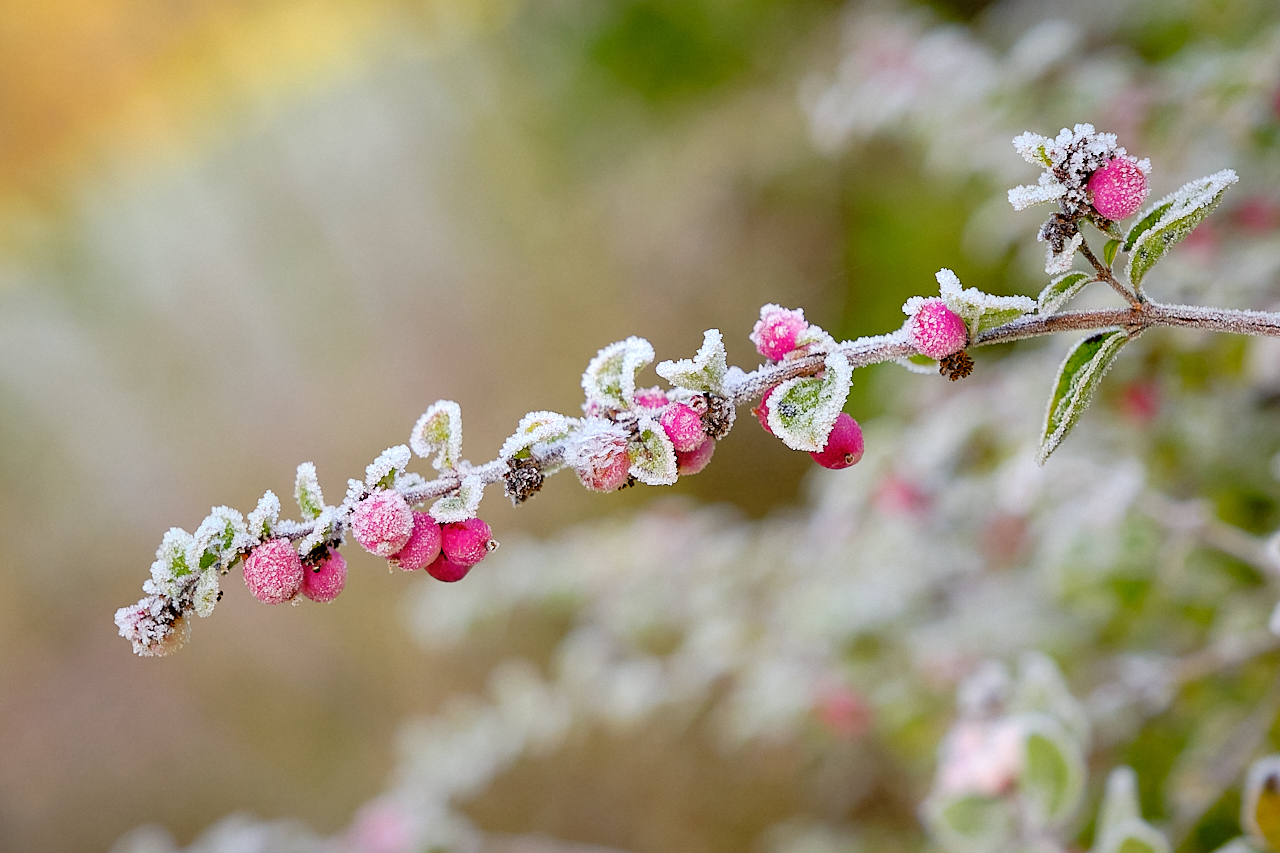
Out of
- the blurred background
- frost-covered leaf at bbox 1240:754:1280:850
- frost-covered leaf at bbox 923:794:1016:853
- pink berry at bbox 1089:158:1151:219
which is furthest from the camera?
the blurred background

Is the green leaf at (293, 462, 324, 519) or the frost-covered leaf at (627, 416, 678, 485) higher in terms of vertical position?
the green leaf at (293, 462, 324, 519)

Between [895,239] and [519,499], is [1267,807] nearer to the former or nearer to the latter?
[519,499]

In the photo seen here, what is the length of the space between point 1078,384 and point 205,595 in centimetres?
36

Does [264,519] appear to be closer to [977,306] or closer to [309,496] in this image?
[309,496]

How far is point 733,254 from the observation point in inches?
96.1

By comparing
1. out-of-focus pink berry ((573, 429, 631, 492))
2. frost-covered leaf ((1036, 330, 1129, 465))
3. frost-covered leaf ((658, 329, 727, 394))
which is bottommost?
frost-covered leaf ((1036, 330, 1129, 465))

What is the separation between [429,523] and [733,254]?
218 centimetres

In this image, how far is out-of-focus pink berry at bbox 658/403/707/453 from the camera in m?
0.33

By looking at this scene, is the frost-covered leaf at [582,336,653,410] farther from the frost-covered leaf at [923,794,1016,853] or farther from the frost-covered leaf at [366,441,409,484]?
the frost-covered leaf at [923,794,1016,853]

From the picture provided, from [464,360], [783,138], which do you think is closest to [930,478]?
[783,138]

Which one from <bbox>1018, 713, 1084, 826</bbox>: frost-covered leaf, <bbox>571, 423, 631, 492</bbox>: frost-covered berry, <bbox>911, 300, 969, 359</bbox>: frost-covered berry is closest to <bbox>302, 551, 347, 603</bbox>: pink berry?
<bbox>571, 423, 631, 492</bbox>: frost-covered berry

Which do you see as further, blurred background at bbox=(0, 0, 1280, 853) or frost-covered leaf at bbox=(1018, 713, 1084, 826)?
blurred background at bbox=(0, 0, 1280, 853)

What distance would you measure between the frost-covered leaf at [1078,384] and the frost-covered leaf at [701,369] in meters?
0.13

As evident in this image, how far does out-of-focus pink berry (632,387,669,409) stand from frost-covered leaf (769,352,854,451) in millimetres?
60
